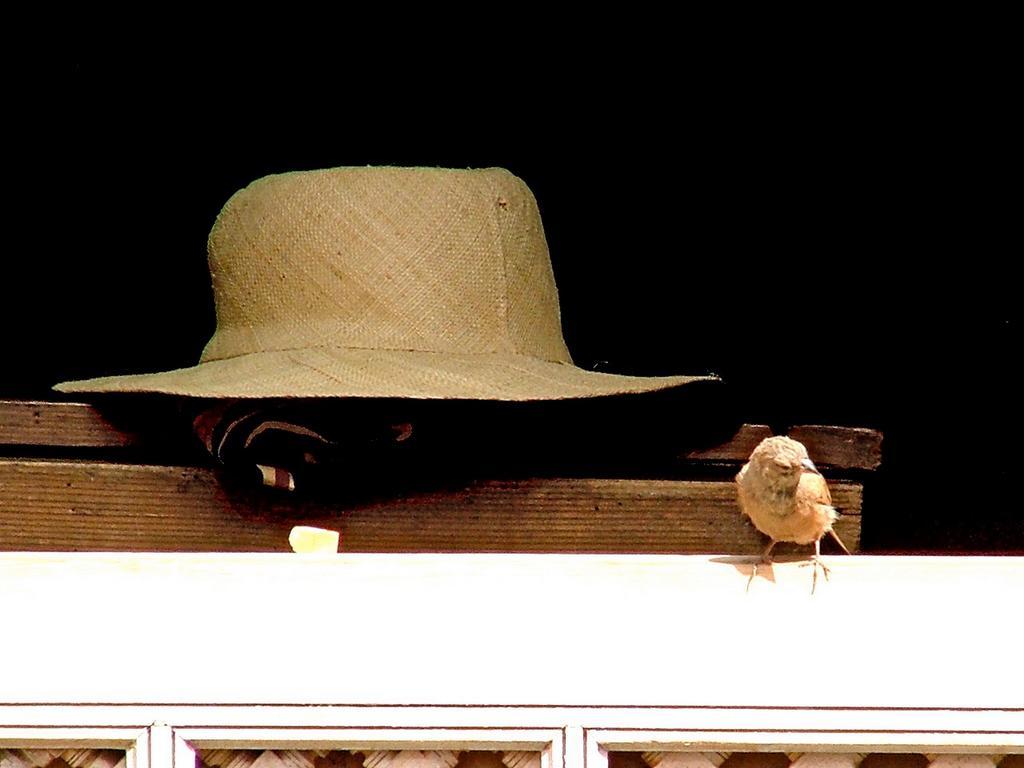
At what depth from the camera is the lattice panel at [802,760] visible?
898 millimetres

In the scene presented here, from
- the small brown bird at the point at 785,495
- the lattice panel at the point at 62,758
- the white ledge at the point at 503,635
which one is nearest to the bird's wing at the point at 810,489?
the small brown bird at the point at 785,495

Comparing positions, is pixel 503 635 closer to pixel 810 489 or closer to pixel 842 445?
pixel 810 489

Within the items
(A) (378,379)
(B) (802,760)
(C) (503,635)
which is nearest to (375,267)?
(A) (378,379)

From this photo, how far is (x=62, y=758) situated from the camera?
0.91m

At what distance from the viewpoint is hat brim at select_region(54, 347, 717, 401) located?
3.73ft

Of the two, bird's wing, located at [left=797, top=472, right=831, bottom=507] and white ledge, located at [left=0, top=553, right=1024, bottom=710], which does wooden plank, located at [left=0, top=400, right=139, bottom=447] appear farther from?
bird's wing, located at [left=797, top=472, right=831, bottom=507]

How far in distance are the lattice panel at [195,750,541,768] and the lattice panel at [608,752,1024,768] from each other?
0.26 feet

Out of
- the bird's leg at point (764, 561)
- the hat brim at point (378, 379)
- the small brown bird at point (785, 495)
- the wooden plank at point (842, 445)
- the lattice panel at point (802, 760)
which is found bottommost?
the lattice panel at point (802, 760)

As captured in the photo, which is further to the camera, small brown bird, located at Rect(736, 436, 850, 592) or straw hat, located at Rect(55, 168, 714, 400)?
straw hat, located at Rect(55, 168, 714, 400)

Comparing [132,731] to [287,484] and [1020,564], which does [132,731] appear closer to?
[287,484]

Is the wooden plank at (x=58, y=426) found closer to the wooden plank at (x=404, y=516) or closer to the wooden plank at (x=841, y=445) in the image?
the wooden plank at (x=404, y=516)

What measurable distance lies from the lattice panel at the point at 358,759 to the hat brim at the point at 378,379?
0.34 metres

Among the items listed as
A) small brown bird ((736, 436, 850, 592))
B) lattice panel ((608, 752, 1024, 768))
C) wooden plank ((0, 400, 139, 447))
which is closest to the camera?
lattice panel ((608, 752, 1024, 768))

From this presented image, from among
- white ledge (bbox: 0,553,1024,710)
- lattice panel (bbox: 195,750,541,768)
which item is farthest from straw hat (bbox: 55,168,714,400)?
lattice panel (bbox: 195,750,541,768)
